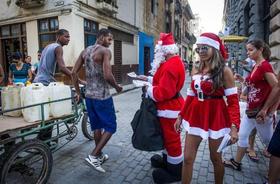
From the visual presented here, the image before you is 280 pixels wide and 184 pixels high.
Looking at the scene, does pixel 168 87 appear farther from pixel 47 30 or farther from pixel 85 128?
pixel 47 30

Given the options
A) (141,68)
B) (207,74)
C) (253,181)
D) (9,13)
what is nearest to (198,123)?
(207,74)

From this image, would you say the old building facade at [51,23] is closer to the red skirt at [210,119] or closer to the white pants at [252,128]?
the white pants at [252,128]

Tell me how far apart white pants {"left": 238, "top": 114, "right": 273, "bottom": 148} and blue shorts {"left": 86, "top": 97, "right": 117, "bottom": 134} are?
6.24 ft

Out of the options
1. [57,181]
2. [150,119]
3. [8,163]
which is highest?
[150,119]

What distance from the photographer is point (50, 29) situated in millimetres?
10195

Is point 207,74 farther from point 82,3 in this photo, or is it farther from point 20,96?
point 82,3

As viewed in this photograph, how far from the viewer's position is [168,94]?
9.48 ft

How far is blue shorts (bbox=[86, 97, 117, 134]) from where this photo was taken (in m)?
3.66

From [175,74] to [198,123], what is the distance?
0.65 meters

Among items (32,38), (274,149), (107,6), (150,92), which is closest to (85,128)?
(150,92)

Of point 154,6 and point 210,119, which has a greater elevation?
point 154,6

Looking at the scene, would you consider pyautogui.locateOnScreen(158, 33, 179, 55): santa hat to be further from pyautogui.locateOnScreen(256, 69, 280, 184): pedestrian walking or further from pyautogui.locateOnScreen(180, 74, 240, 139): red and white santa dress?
pyautogui.locateOnScreen(256, 69, 280, 184): pedestrian walking

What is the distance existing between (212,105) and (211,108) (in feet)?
0.11

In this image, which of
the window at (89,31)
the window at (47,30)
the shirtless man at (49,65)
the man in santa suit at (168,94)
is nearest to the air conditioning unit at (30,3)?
the window at (47,30)
